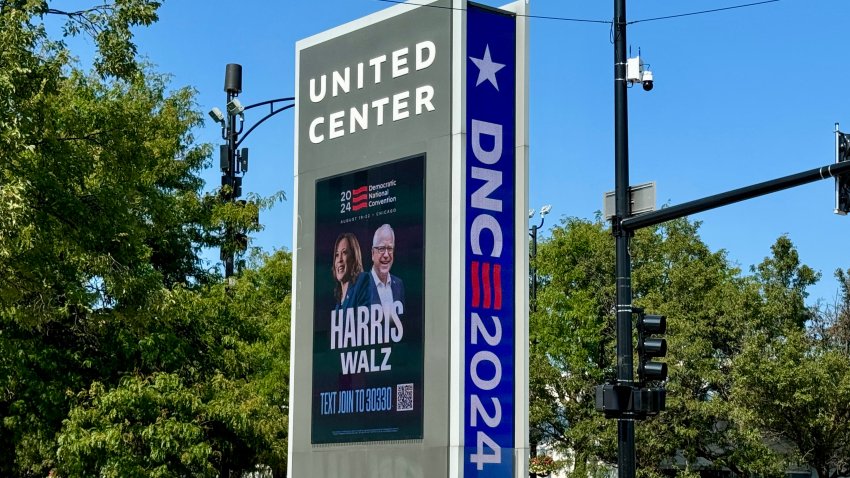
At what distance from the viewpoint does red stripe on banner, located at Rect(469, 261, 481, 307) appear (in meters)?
17.8

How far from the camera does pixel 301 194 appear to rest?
67.0 ft

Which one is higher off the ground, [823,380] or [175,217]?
[175,217]

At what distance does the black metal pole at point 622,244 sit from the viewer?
59.2 ft

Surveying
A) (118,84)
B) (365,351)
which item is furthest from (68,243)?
(118,84)

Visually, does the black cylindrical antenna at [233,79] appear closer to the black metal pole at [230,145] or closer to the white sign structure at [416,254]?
the black metal pole at [230,145]

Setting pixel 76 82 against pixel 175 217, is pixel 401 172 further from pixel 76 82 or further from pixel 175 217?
pixel 76 82

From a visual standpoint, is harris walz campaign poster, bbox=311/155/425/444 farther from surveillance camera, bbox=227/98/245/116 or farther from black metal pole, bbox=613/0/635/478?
surveillance camera, bbox=227/98/245/116

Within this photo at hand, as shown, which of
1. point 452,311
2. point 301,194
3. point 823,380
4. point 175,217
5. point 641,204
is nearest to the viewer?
point 452,311

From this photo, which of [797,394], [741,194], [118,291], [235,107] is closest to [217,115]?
[235,107]

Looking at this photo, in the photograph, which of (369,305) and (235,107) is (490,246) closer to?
(369,305)

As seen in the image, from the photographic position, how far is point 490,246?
59.2ft

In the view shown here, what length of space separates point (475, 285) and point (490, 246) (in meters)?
0.63

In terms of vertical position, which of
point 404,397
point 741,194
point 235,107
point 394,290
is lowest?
point 404,397

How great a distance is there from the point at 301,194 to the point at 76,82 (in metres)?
10.1
